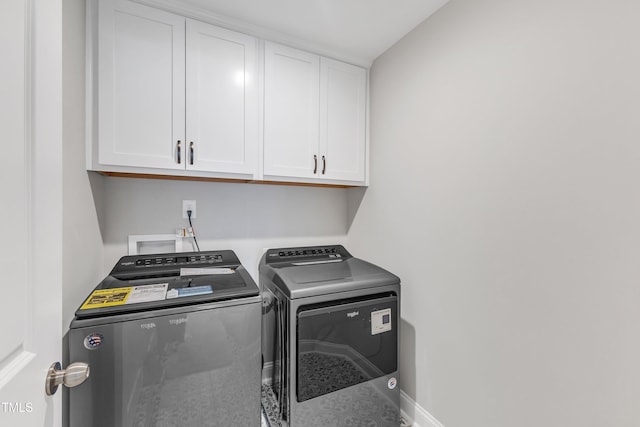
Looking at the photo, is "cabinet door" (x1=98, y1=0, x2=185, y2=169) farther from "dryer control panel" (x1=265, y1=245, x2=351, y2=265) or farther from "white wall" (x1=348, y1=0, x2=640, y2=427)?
"white wall" (x1=348, y1=0, x2=640, y2=427)

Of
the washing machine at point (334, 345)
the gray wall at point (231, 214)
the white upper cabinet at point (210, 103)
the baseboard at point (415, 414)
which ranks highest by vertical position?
the white upper cabinet at point (210, 103)

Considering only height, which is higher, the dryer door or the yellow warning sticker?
the yellow warning sticker

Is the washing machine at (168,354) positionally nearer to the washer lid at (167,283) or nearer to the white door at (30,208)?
→ the washer lid at (167,283)

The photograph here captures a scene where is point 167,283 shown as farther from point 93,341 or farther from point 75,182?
point 75,182

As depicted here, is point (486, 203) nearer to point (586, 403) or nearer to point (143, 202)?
point (586, 403)

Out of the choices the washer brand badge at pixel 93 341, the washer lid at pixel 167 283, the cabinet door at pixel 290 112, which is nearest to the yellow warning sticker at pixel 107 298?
the washer lid at pixel 167 283

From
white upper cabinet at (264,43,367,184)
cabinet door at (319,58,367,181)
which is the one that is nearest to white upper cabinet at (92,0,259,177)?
white upper cabinet at (264,43,367,184)

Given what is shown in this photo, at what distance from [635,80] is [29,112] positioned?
1.60 m

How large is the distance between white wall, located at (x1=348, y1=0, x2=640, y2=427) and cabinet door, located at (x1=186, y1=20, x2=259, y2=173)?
0.96m

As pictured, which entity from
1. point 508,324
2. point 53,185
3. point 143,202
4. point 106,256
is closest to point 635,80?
point 508,324

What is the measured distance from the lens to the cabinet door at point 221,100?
149 centimetres

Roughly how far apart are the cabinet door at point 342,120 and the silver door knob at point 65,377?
153 centimetres

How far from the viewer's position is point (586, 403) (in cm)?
94

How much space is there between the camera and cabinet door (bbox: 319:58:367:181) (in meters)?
1.88
